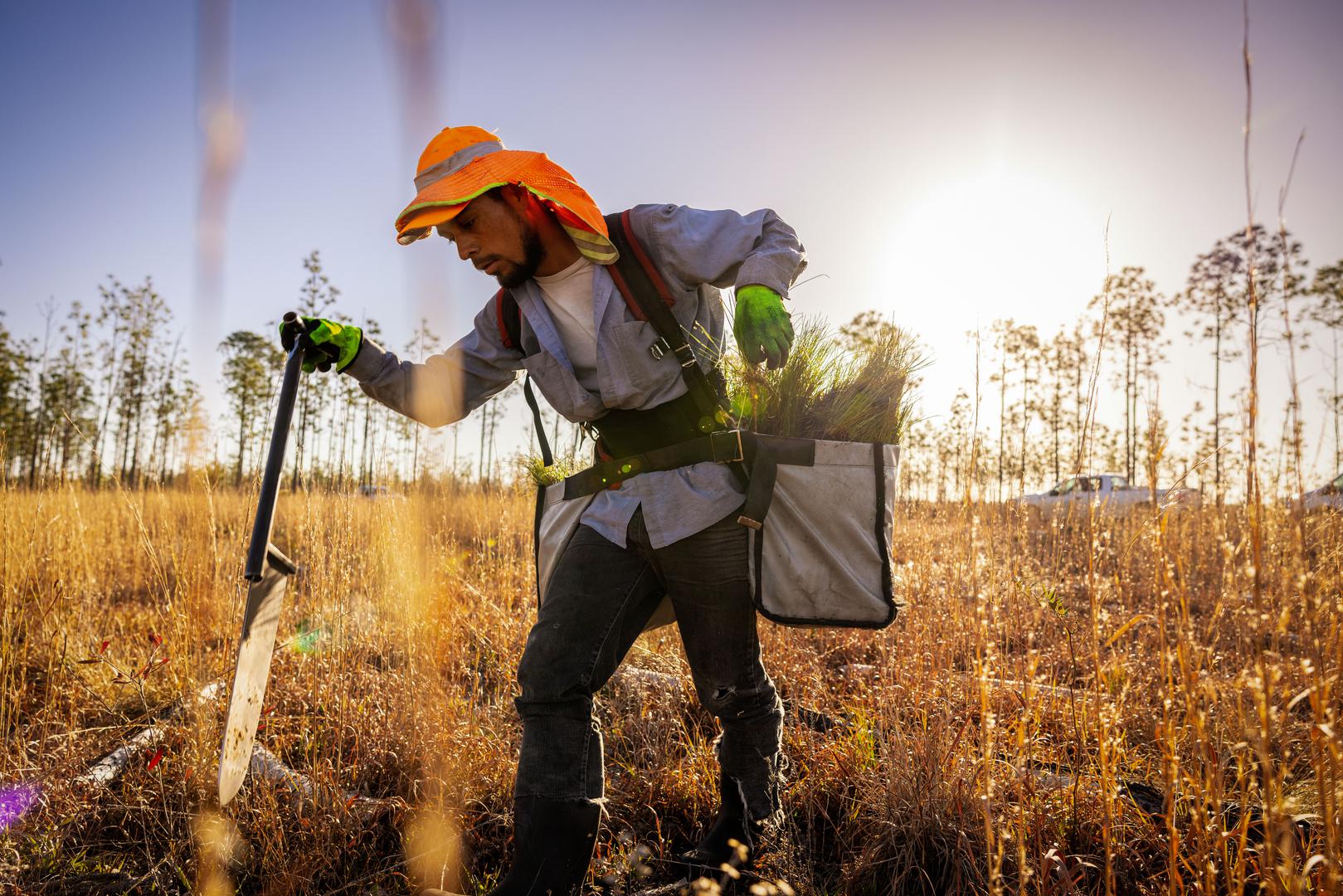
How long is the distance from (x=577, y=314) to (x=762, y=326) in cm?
56

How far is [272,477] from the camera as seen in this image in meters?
1.66

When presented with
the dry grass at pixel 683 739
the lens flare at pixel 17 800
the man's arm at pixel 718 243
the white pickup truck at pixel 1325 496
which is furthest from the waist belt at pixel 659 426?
the lens flare at pixel 17 800

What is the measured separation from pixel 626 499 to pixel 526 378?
22.3 inches

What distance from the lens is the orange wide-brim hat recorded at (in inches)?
71.8

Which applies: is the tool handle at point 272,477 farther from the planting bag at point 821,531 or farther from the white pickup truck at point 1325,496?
the white pickup truck at point 1325,496

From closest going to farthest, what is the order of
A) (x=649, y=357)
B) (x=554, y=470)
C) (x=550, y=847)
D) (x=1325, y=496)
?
(x=550, y=847) → (x=649, y=357) → (x=554, y=470) → (x=1325, y=496)

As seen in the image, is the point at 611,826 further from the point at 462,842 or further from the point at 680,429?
the point at 680,429

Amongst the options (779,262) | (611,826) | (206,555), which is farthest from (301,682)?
(779,262)

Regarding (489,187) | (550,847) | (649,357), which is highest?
(489,187)

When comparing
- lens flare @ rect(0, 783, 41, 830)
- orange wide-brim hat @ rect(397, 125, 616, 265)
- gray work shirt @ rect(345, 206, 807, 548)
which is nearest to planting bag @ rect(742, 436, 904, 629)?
gray work shirt @ rect(345, 206, 807, 548)

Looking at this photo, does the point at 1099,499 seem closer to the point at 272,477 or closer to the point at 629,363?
the point at 629,363

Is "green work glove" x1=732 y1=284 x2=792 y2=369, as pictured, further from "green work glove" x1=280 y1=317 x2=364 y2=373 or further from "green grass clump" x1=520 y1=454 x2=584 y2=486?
"green work glove" x1=280 y1=317 x2=364 y2=373

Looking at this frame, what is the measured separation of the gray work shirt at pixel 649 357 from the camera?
1.80 metres

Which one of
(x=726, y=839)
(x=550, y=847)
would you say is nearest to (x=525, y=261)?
(x=550, y=847)
